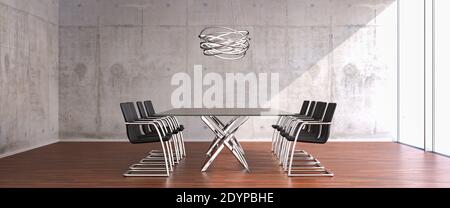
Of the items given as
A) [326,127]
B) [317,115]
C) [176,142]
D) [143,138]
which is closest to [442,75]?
[317,115]

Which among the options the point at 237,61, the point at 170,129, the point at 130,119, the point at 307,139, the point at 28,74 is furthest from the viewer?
the point at 237,61

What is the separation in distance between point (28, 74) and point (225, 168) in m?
4.43

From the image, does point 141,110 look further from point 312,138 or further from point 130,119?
point 312,138

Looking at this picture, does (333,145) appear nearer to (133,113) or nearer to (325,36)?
(325,36)

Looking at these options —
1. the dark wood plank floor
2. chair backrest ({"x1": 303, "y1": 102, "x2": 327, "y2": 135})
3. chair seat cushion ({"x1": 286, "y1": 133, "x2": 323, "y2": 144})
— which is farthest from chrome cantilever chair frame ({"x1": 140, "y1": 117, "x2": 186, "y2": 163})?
chair backrest ({"x1": 303, "y1": 102, "x2": 327, "y2": 135})

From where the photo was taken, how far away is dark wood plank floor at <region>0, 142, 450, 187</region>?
5.42 meters

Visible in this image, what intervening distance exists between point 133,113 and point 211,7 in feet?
15.4

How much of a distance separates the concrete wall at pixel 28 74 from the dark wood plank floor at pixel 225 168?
42 cm

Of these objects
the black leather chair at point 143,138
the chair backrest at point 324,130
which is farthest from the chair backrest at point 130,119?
the chair backrest at point 324,130

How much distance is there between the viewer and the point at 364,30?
34.3 ft

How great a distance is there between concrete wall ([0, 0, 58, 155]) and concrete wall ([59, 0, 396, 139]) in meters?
0.55

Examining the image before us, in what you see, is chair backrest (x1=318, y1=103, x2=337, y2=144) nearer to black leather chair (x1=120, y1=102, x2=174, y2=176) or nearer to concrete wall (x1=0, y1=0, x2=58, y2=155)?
black leather chair (x1=120, y1=102, x2=174, y2=176)

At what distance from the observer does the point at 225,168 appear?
6500 millimetres
